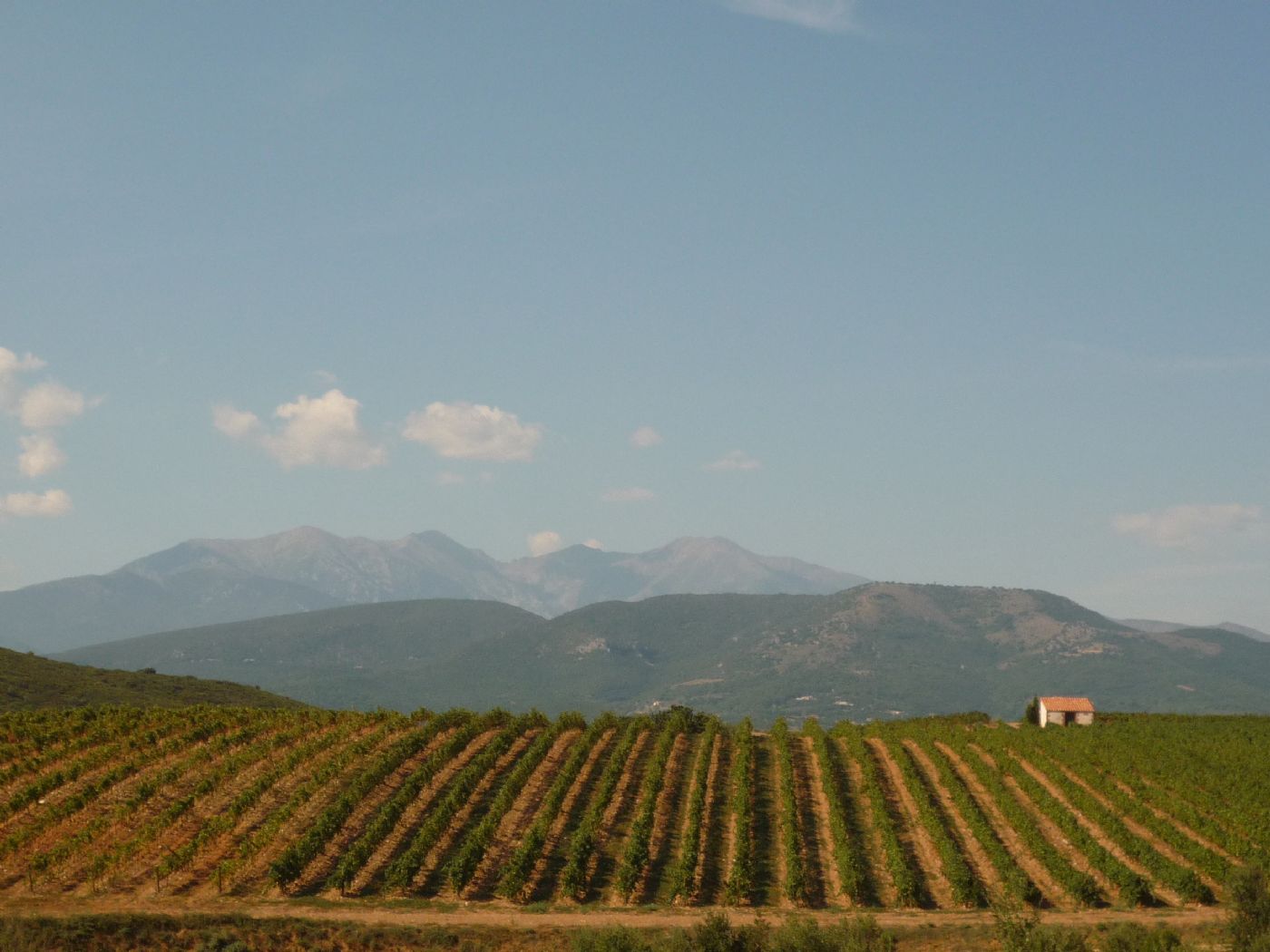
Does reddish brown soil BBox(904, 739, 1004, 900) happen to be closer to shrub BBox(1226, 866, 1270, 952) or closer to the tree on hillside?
shrub BBox(1226, 866, 1270, 952)

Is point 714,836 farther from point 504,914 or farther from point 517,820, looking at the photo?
point 504,914

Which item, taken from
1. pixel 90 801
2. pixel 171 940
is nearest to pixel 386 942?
pixel 171 940

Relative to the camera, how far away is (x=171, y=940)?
44.0m

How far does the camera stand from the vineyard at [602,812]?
5253 cm

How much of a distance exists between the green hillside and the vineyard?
26970mm

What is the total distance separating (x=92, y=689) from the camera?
108312 millimetres

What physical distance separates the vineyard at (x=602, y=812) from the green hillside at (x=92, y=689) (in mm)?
26970

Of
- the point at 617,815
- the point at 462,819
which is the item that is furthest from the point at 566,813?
the point at 462,819

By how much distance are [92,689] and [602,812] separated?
70.5 meters

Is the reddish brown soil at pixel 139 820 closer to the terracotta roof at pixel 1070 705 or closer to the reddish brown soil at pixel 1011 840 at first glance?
the reddish brown soil at pixel 1011 840

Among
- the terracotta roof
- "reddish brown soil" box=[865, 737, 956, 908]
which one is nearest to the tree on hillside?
the terracotta roof

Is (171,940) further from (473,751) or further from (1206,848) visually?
(1206,848)

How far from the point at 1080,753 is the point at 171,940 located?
6103 centimetres

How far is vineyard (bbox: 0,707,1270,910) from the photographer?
172ft
